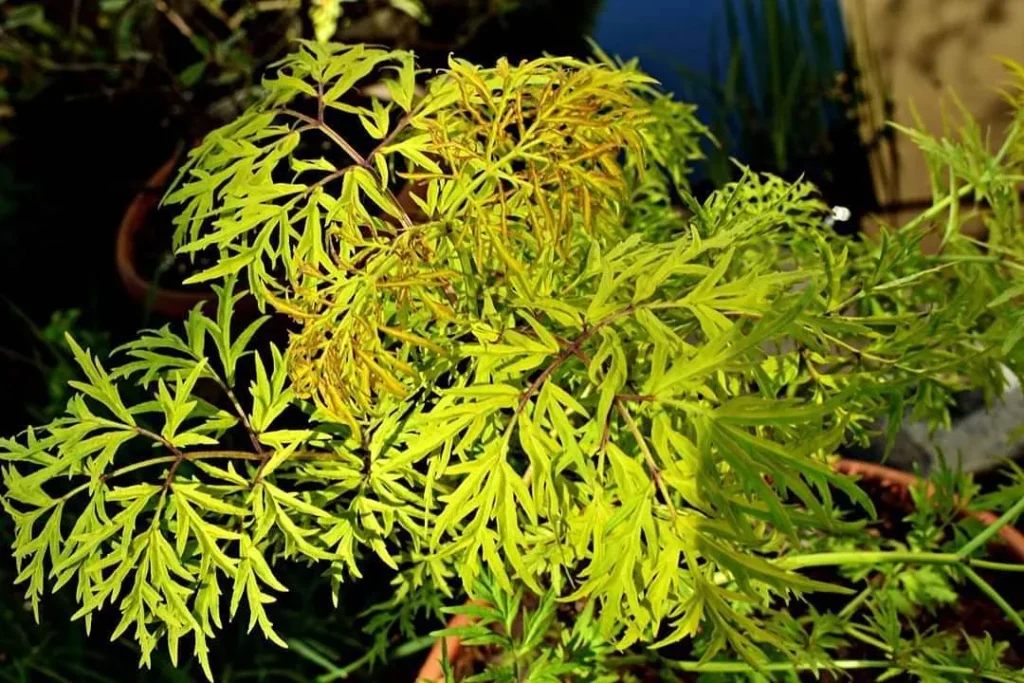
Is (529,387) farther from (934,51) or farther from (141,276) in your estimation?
(934,51)

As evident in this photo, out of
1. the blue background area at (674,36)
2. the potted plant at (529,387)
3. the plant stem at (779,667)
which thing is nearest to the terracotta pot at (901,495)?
the potted plant at (529,387)

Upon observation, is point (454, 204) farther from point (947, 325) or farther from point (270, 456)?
point (947, 325)

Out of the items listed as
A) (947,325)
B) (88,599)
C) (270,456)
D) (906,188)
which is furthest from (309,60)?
(906,188)

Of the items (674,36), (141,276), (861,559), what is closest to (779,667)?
(861,559)

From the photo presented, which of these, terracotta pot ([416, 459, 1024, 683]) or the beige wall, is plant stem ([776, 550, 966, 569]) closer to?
terracotta pot ([416, 459, 1024, 683])

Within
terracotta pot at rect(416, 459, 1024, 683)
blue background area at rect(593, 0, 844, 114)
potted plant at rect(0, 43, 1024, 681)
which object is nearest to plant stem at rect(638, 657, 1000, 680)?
potted plant at rect(0, 43, 1024, 681)

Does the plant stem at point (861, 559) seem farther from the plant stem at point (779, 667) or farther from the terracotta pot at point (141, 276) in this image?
the terracotta pot at point (141, 276)

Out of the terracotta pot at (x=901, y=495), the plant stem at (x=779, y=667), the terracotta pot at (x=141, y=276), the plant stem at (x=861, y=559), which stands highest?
the terracotta pot at (x=141, y=276)
